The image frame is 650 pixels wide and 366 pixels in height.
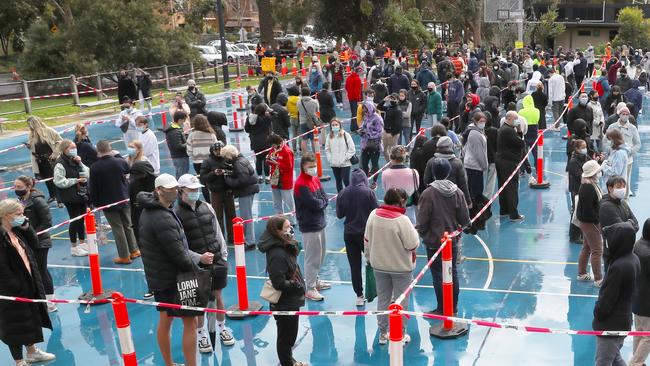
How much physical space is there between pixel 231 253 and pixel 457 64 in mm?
17303

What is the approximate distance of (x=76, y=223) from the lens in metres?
11.4

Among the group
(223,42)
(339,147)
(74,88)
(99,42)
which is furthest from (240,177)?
(99,42)

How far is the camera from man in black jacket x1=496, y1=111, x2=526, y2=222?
1184cm

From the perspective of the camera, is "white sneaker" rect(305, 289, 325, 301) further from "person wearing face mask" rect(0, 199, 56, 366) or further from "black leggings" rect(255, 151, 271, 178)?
"black leggings" rect(255, 151, 271, 178)

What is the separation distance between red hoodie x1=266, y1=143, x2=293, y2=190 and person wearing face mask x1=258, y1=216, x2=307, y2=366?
4115 mm

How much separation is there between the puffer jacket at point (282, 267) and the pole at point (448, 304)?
72.0 inches

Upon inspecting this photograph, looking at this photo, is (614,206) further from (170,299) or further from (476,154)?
(170,299)

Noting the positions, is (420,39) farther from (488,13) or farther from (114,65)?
(114,65)

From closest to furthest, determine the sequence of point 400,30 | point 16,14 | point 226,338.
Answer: point 226,338 < point 16,14 < point 400,30

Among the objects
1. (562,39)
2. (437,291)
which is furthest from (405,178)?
(562,39)

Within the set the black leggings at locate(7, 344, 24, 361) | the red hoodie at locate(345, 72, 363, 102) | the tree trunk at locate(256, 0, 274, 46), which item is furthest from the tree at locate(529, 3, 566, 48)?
the black leggings at locate(7, 344, 24, 361)

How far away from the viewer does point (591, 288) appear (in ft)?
30.2

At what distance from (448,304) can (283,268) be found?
2307 mm

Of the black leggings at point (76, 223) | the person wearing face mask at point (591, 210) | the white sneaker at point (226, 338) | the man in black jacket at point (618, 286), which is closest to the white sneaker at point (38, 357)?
the white sneaker at point (226, 338)
